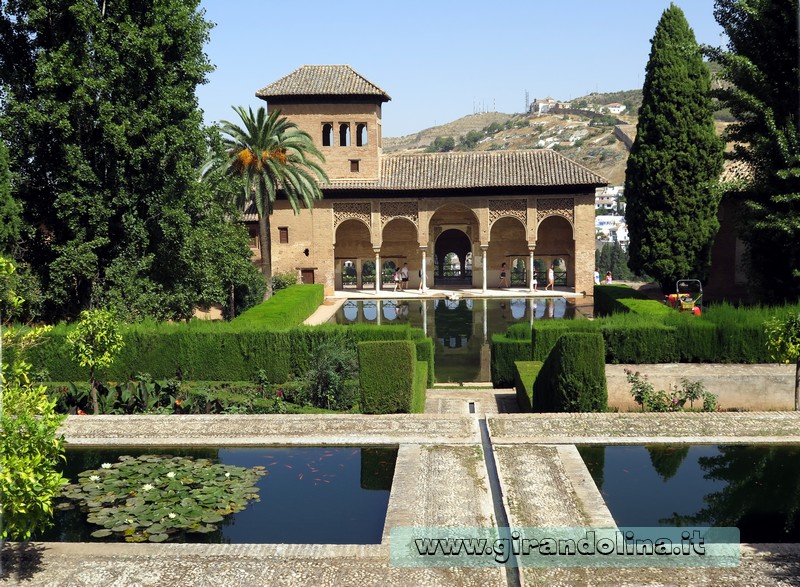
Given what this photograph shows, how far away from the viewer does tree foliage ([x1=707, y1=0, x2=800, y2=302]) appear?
752 inches

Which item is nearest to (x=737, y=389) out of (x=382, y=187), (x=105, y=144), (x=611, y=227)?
(x=105, y=144)

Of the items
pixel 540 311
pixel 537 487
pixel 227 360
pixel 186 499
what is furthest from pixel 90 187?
pixel 540 311

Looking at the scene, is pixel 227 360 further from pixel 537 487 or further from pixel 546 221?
pixel 546 221

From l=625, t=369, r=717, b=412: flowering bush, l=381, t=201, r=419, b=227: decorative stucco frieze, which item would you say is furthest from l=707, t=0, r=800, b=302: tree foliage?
l=381, t=201, r=419, b=227: decorative stucco frieze

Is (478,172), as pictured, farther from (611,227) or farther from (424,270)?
(611,227)

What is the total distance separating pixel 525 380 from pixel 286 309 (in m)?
10.1

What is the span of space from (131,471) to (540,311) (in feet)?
71.9

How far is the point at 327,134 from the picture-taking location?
37.7m

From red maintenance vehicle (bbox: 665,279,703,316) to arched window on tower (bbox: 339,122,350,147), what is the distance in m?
16.7

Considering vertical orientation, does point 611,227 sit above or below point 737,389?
above

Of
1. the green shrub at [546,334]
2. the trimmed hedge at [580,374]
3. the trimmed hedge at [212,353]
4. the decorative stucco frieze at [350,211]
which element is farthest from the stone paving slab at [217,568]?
the decorative stucco frieze at [350,211]

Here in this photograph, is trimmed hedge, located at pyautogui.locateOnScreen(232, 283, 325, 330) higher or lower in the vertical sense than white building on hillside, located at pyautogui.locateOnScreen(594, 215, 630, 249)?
lower

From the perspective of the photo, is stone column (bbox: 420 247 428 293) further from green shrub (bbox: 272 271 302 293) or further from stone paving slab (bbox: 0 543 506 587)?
stone paving slab (bbox: 0 543 506 587)

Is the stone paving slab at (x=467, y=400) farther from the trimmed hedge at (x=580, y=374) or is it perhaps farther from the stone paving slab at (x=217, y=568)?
the stone paving slab at (x=217, y=568)
